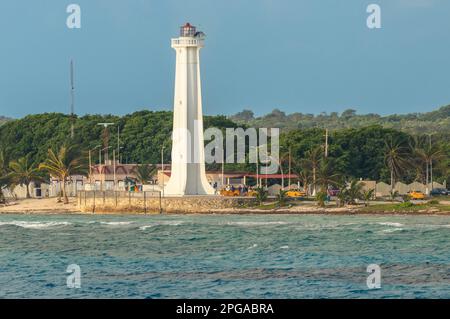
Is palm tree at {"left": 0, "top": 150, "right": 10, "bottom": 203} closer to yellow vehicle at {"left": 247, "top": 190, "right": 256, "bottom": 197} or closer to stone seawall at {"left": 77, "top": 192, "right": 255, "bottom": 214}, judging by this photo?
stone seawall at {"left": 77, "top": 192, "right": 255, "bottom": 214}

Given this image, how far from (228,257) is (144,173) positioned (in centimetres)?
6397

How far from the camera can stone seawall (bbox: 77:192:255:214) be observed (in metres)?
90.2

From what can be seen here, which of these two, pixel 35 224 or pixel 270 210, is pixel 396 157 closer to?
pixel 270 210

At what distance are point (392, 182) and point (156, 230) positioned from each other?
39.5 m

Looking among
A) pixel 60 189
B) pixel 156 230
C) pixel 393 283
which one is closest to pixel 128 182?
pixel 60 189

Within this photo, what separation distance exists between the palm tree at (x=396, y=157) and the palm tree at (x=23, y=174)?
33.9m

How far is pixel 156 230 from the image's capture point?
237ft

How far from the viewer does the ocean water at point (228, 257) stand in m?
42.6

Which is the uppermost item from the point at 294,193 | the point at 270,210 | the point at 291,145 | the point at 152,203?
the point at 291,145

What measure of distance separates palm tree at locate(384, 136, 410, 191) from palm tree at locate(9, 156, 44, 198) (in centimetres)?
3389

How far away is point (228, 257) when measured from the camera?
54.2 metres

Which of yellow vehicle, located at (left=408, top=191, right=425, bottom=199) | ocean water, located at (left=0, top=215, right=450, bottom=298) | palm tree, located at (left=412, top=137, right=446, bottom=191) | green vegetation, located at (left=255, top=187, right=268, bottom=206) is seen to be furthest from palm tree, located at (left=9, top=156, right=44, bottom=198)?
yellow vehicle, located at (left=408, top=191, right=425, bottom=199)

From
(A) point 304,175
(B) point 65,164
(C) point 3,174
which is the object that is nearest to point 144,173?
(B) point 65,164

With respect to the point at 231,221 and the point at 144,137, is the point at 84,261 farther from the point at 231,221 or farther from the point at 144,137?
the point at 144,137
